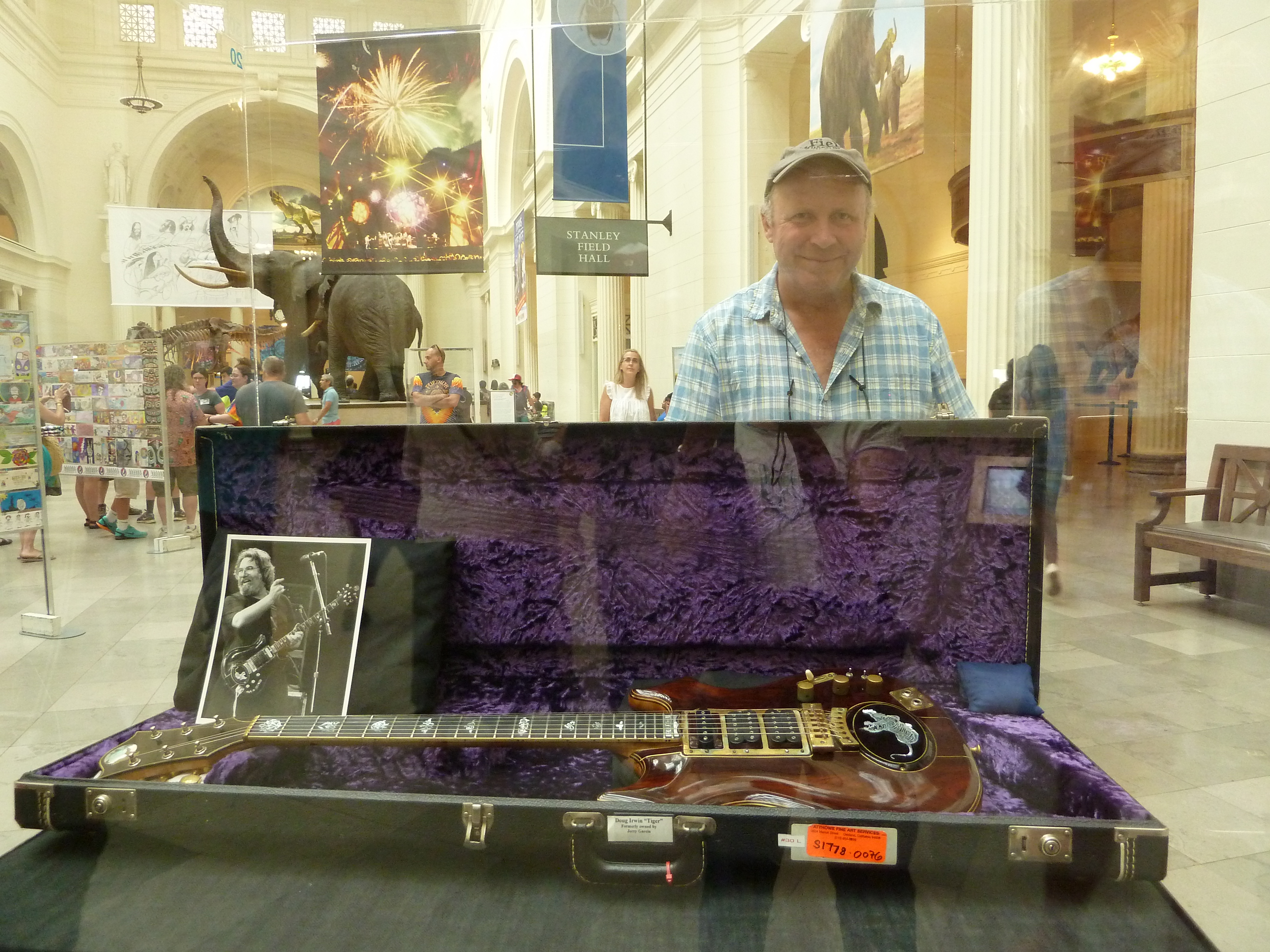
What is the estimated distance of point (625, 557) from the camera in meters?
1.71

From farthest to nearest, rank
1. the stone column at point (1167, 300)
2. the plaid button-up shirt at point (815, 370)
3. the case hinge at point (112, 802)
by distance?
the stone column at point (1167, 300)
the plaid button-up shirt at point (815, 370)
the case hinge at point (112, 802)

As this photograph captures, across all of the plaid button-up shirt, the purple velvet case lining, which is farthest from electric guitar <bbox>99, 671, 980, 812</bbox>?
the plaid button-up shirt

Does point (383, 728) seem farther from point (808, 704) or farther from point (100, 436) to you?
point (100, 436)

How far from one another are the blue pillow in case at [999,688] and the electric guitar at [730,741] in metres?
0.27

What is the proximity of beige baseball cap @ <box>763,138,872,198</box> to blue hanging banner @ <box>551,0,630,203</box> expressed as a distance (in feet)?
1.93

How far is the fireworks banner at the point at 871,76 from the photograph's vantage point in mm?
2254

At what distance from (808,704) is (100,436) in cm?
410

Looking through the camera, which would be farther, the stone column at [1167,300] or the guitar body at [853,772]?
the stone column at [1167,300]

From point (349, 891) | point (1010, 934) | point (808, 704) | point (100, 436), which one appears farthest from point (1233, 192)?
point (100, 436)

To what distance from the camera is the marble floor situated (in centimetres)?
179

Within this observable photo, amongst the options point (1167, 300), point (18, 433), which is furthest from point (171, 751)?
point (1167, 300)

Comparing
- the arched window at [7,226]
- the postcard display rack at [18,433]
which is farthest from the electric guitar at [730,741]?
the postcard display rack at [18,433]

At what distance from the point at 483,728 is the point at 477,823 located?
265 millimetres

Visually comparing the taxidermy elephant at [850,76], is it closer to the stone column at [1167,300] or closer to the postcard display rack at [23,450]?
the stone column at [1167,300]
